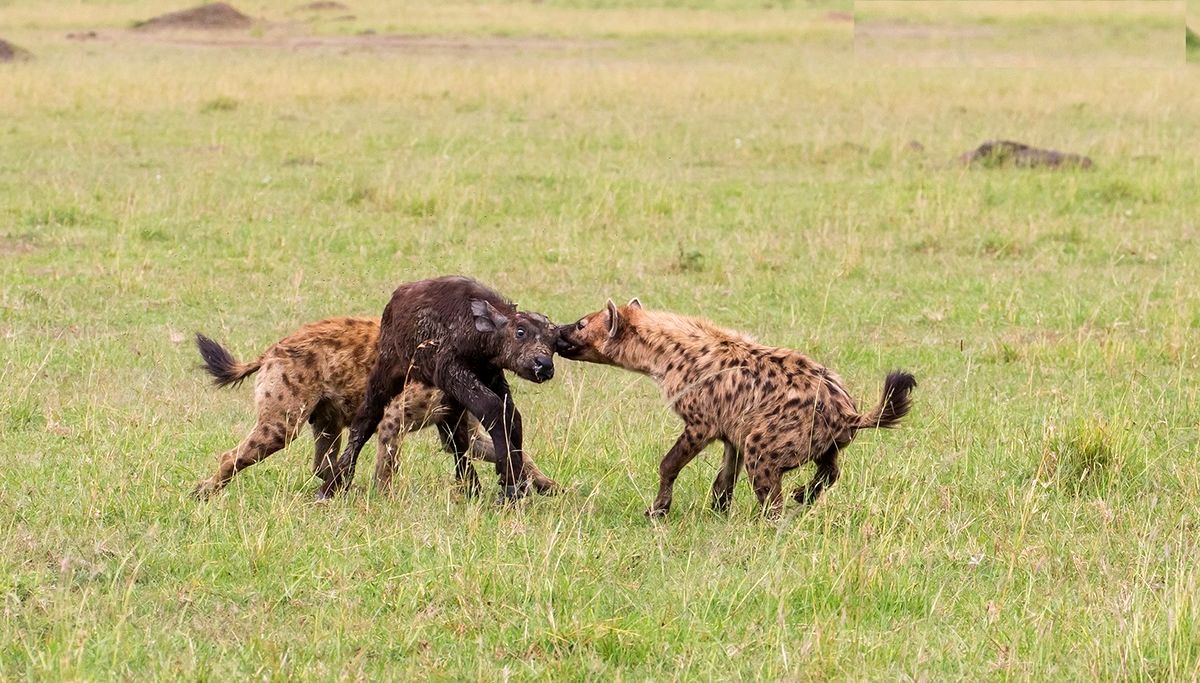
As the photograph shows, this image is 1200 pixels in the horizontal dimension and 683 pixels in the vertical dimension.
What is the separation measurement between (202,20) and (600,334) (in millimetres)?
28643

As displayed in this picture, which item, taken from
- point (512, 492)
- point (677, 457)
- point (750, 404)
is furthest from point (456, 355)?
point (750, 404)

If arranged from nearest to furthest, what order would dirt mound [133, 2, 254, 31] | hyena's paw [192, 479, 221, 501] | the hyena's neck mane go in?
hyena's paw [192, 479, 221, 501], the hyena's neck mane, dirt mound [133, 2, 254, 31]

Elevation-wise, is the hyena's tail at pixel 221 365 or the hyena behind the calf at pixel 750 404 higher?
the hyena behind the calf at pixel 750 404

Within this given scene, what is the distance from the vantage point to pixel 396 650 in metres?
4.16

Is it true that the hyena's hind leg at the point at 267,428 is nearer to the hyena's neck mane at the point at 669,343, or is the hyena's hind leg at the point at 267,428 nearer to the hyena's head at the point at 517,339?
the hyena's head at the point at 517,339

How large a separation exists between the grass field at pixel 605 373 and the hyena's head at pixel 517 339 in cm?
48

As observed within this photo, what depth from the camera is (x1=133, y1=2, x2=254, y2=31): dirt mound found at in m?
32.0

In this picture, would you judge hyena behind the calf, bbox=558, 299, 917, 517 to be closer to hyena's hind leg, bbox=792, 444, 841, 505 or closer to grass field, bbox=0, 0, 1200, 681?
hyena's hind leg, bbox=792, 444, 841, 505

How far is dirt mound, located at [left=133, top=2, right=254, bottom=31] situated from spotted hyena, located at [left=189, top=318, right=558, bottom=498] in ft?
89.6

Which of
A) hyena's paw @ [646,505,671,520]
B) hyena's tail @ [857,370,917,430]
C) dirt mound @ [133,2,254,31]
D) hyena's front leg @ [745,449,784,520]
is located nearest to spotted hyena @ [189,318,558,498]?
hyena's paw @ [646,505,671,520]

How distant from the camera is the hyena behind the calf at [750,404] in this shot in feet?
17.1

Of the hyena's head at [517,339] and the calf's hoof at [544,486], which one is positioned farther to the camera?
the calf's hoof at [544,486]

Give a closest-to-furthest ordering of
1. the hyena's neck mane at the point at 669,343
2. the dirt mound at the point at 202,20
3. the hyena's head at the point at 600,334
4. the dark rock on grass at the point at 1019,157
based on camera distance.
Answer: the hyena's neck mane at the point at 669,343 → the hyena's head at the point at 600,334 → the dark rock on grass at the point at 1019,157 → the dirt mound at the point at 202,20

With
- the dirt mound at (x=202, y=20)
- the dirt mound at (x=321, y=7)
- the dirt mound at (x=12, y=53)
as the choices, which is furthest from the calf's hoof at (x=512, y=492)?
the dirt mound at (x=321, y=7)
